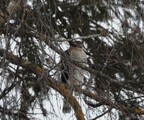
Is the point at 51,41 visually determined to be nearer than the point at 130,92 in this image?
Yes

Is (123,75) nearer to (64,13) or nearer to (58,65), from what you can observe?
(64,13)

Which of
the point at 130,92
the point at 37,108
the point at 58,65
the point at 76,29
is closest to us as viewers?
the point at 58,65

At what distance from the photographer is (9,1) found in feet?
8.52

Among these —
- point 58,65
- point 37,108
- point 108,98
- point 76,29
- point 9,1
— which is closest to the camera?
point 58,65

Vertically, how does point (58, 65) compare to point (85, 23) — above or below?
below

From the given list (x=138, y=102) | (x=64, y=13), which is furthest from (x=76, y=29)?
(x=138, y=102)

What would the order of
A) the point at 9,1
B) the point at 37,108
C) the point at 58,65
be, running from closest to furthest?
the point at 58,65, the point at 9,1, the point at 37,108

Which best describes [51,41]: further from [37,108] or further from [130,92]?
[130,92]

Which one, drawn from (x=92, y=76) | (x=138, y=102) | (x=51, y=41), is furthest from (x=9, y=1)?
(x=138, y=102)

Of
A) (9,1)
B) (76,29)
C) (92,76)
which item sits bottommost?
(92,76)

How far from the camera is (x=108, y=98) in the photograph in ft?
9.43

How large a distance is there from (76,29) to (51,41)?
1801mm

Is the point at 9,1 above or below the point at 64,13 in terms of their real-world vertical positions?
below

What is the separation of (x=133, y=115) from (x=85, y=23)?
4.48ft
